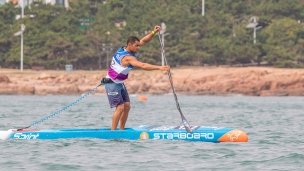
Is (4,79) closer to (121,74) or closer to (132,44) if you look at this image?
(121,74)

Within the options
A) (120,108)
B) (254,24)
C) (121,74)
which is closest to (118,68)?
(121,74)

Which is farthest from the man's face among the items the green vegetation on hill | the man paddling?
the green vegetation on hill

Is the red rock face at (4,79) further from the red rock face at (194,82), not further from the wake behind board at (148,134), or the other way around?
the wake behind board at (148,134)

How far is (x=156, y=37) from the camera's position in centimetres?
7606

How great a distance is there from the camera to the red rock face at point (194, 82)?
211 ft

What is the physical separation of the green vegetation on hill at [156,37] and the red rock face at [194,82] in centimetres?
694

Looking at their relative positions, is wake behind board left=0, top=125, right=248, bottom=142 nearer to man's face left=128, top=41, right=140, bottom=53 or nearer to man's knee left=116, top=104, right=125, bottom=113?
man's knee left=116, top=104, right=125, bottom=113

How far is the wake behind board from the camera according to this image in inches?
675

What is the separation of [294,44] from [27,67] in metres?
25.3

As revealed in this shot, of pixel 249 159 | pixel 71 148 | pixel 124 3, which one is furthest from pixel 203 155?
pixel 124 3

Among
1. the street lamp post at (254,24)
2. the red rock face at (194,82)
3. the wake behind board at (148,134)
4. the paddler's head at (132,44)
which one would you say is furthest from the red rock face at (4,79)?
the paddler's head at (132,44)

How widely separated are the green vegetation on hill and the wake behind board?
55572mm

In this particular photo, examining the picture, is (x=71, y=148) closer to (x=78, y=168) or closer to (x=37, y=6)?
(x=78, y=168)

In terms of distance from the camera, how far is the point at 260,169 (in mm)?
→ 13594
